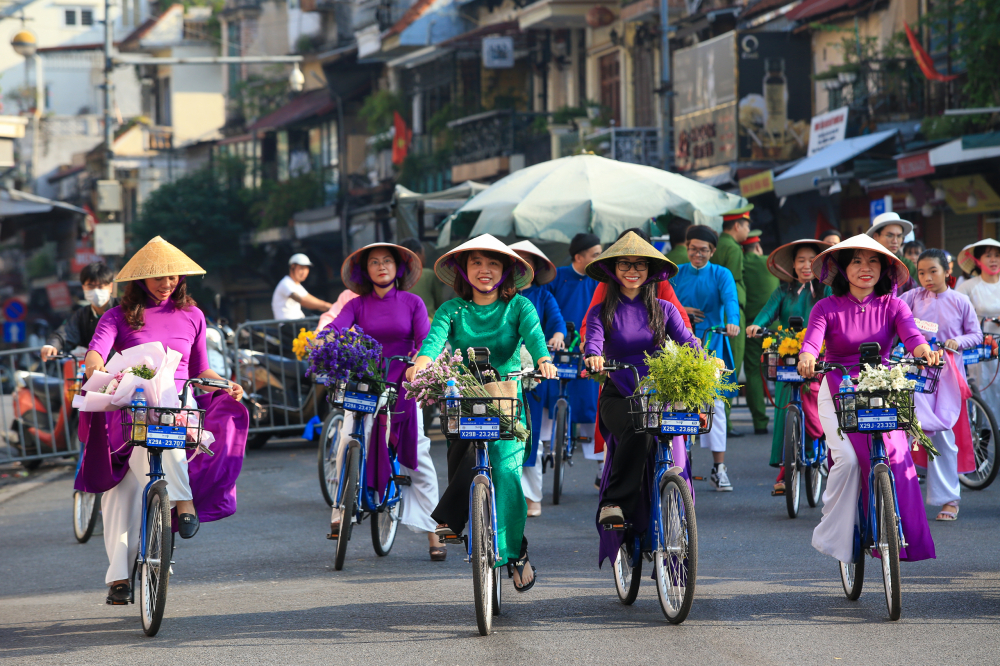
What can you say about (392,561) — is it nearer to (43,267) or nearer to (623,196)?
(623,196)

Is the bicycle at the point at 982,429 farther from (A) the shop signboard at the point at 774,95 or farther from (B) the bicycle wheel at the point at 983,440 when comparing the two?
(A) the shop signboard at the point at 774,95

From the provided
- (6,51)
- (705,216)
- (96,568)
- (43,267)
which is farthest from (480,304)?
(6,51)

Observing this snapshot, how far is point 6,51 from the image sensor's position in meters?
80.8

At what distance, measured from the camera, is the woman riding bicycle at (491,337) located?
6428 millimetres

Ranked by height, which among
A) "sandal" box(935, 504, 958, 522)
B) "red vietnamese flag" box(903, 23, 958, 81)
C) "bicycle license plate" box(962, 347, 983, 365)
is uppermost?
"red vietnamese flag" box(903, 23, 958, 81)

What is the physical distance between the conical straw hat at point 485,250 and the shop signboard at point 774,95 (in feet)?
59.1

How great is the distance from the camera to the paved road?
5773mm

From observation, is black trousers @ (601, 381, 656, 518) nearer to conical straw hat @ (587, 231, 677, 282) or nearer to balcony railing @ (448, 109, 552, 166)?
conical straw hat @ (587, 231, 677, 282)

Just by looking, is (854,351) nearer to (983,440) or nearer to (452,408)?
(452,408)

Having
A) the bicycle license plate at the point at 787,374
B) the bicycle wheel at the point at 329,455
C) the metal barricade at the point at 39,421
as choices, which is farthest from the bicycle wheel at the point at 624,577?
the metal barricade at the point at 39,421

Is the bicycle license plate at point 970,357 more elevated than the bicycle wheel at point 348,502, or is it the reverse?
the bicycle license plate at point 970,357

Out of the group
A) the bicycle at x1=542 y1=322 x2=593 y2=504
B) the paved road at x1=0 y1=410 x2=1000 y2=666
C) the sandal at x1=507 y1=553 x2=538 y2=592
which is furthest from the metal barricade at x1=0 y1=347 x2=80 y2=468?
the sandal at x1=507 y1=553 x2=538 y2=592

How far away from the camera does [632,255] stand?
6.72 m

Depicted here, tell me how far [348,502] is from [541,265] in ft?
7.34
